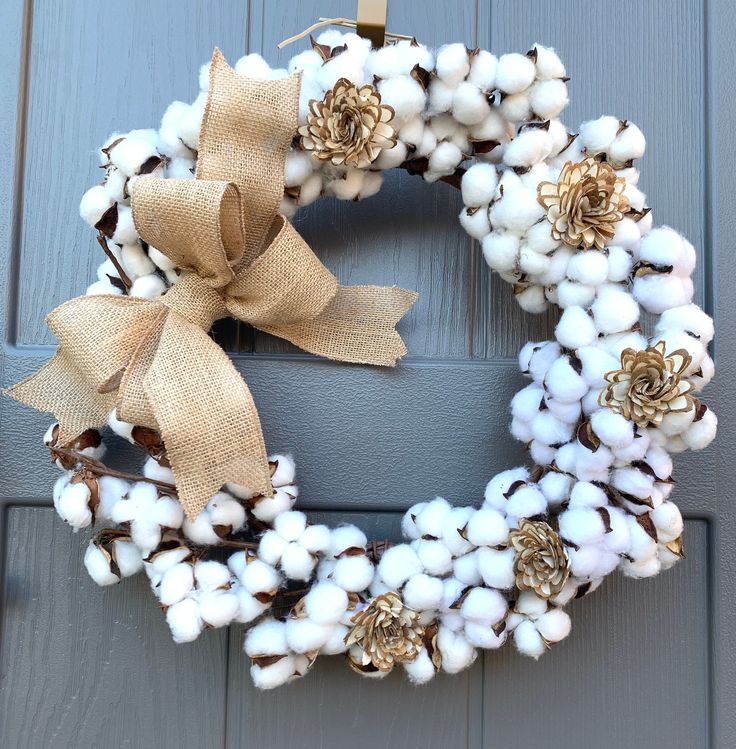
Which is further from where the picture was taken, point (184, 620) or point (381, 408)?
point (381, 408)

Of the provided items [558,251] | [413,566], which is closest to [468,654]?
Result: [413,566]

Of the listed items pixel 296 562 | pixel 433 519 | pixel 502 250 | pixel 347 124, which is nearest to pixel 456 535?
pixel 433 519

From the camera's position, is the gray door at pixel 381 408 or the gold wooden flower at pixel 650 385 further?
the gray door at pixel 381 408

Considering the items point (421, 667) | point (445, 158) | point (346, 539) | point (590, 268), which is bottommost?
point (421, 667)

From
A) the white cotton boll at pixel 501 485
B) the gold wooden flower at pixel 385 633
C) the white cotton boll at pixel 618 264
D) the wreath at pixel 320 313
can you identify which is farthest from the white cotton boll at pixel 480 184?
the gold wooden flower at pixel 385 633

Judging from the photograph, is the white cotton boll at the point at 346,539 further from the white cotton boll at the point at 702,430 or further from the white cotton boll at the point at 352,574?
the white cotton boll at the point at 702,430

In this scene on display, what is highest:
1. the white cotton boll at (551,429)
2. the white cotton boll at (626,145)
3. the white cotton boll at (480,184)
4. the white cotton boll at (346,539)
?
the white cotton boll at (626,145)

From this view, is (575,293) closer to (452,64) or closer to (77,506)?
(452,64)

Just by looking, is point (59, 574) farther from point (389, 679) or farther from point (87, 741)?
point (389, 679)
